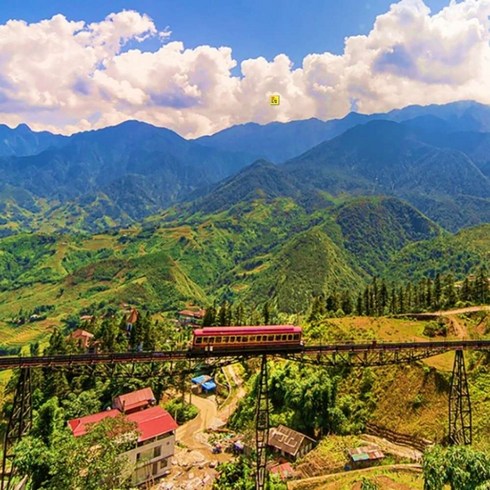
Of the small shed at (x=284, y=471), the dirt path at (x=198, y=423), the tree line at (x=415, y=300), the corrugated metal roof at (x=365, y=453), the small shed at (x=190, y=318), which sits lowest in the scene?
the small shed at (x=190, y=318)

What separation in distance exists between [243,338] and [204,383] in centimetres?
3773

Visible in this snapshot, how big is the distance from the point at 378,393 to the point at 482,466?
23523mm

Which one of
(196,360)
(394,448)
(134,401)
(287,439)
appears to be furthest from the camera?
(134,401)

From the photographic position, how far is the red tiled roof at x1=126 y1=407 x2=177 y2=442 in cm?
4128

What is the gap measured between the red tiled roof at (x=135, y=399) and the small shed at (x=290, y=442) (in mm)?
19010

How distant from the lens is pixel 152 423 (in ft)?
141

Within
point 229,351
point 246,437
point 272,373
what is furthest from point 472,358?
point 229,351

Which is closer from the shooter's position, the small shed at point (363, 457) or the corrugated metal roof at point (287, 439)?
the small shed at point (363, 457)

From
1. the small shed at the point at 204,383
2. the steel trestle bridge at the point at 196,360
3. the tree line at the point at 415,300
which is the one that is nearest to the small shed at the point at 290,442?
the steel trestle bridge at the point at 196,360

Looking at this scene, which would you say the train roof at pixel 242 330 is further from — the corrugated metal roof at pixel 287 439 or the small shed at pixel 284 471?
the corrugated metal roof at pixel 287 439

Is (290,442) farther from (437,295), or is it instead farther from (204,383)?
(437,295)

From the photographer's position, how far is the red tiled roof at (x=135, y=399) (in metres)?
51.5

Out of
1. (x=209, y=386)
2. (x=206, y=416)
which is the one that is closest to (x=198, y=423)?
(x=206, y=416)

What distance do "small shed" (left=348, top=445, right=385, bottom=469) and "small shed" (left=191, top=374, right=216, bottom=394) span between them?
3226 cm
